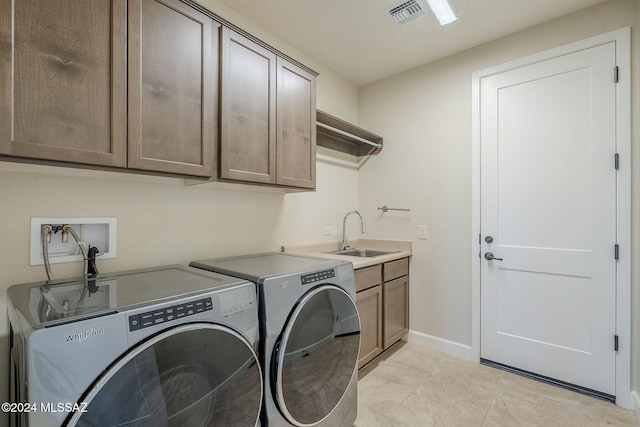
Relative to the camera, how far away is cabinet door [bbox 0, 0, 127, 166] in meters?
0.99

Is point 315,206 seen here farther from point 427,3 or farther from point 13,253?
point 13,253

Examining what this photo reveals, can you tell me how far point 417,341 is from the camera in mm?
2799

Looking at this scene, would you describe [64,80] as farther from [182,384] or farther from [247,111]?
[182,384]

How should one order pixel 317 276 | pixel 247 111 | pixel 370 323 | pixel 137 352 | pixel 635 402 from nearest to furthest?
pixel 137 352 < pixel 317 276 < pixel 247 111 < pixel 635 402 < pixel 370 323

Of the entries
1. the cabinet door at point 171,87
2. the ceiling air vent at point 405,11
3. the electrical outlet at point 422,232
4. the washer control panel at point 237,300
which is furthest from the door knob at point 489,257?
the cabinet door at point 171,87

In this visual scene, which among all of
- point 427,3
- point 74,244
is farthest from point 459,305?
point 74,244

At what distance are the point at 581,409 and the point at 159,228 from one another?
2805 mm

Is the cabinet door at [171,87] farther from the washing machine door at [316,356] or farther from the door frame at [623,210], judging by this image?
the door frame at [623,210]

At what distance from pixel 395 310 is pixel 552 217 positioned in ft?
4.59

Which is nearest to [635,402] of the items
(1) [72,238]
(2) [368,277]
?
(2) [368,277]

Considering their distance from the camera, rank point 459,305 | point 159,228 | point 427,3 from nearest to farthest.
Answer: point 159,228, point 427,3, point 459,305

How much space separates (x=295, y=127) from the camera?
199 cm

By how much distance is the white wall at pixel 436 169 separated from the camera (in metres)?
2.54

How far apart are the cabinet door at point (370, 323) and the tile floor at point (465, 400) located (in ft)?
0.53
